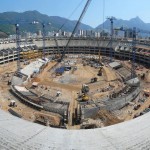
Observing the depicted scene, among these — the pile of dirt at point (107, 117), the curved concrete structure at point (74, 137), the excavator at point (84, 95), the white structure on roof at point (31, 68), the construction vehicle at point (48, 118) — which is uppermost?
the white structure on roof at point (31, 68)

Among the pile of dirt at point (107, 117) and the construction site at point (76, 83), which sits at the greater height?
the construction site at point (76, 83)

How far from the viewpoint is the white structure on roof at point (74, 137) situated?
89.3ft

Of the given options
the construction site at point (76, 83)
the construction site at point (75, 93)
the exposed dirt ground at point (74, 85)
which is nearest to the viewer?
the construction site at point (75, 93)

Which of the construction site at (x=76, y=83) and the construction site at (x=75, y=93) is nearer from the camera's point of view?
the construction site at (x=75, y=93)

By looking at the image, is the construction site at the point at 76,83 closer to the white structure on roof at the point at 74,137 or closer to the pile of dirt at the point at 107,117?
the pile of dirt at the point at 107,117

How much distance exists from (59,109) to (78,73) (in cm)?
3015

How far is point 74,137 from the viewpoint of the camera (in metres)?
29.5

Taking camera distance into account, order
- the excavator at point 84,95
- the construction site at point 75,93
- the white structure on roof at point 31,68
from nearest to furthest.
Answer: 1. the construction site at point 75,93
2. the excavator at point 84,95
3. the white structure on roof at point 31,68

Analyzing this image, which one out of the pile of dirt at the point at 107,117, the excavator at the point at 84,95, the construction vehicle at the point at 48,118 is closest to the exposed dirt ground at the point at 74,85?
the pile of dirt at the point at 107,117

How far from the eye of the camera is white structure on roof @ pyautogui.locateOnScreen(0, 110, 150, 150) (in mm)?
27219

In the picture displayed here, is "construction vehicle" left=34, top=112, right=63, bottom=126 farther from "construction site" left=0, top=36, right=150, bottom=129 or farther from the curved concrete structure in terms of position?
the curved concrete structure

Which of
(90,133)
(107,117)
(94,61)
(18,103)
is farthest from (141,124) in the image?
(94,61)

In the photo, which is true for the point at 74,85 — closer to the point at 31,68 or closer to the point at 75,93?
the point at 75,93

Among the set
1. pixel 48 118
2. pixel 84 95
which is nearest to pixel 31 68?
pixel 84 95
